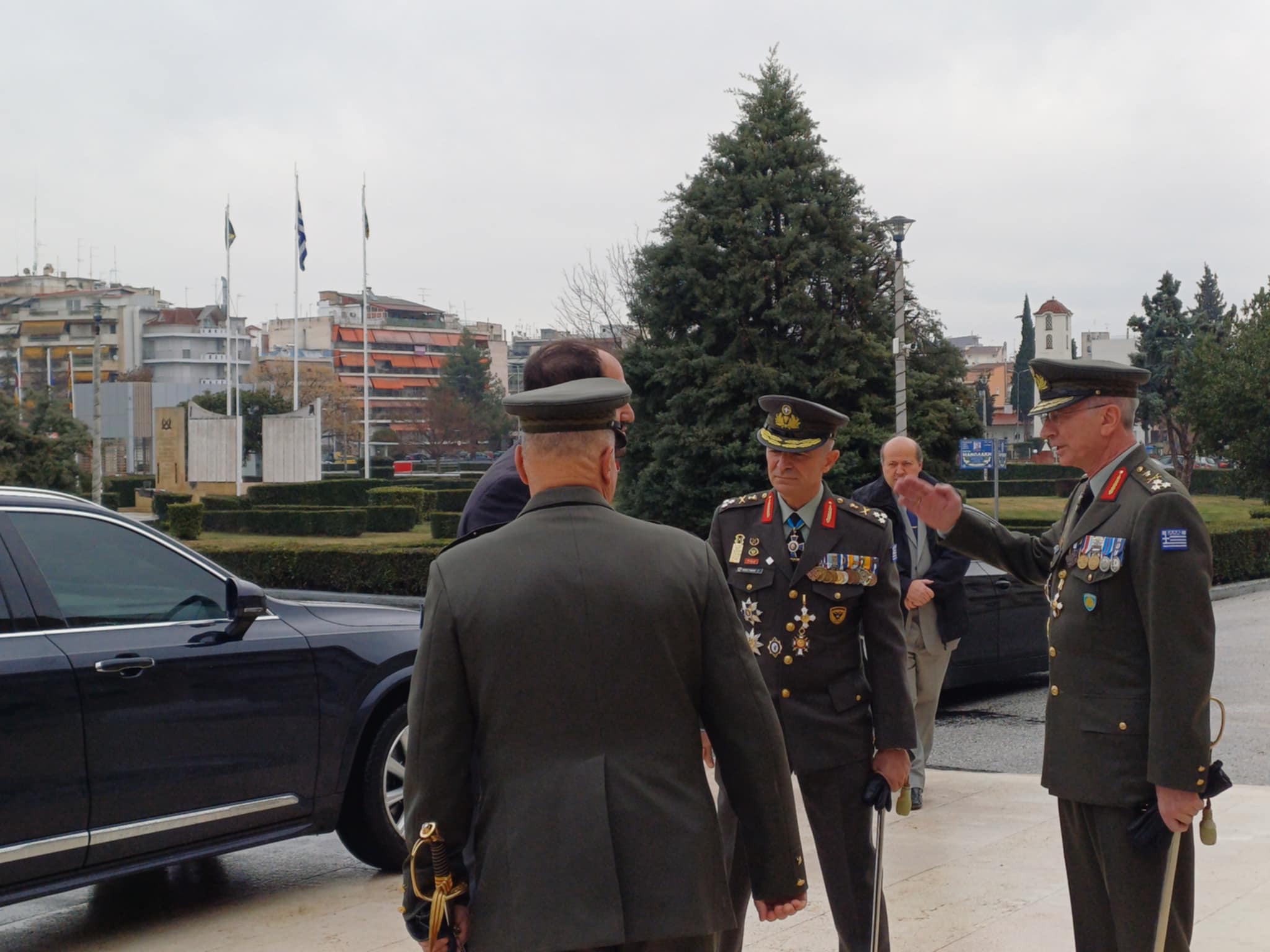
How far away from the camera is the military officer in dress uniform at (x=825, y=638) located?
13.3ft

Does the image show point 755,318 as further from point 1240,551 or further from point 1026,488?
point 1026,488

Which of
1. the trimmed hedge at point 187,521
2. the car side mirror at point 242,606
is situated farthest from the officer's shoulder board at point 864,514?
the trimmed hedge at point 187,521

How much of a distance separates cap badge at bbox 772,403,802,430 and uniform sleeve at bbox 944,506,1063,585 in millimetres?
717

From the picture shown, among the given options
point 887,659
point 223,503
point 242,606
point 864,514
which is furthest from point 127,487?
point 887,659

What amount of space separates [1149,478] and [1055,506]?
146 ft

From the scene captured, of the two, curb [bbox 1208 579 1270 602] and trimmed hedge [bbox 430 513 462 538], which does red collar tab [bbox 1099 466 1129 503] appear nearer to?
curb [bbox 1208 579 1270 602]

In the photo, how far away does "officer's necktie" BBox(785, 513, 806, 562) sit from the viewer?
4410 mm

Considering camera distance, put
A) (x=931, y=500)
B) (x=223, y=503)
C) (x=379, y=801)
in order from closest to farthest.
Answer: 1. (x=931, y=500)
2. (x=379, y=801)
3. (x=223, y=503)

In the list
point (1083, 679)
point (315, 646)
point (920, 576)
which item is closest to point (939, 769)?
point (920, 576)

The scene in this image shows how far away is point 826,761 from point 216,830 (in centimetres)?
260

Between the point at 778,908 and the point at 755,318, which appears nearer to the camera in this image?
the point at 778,908

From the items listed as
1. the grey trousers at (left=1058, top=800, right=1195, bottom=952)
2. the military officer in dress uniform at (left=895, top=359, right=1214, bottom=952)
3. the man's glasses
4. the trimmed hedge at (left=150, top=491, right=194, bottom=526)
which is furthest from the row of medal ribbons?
the trimmed hedge at (left=150, top=491, right=194, bottom=526)

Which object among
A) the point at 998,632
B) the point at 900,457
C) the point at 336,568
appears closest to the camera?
the point at 900,457

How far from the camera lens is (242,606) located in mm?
5242
